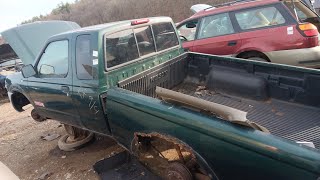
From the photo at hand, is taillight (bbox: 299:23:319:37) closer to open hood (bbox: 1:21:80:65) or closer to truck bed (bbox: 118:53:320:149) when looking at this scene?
truck bed (bbox: 118:53:320:149)

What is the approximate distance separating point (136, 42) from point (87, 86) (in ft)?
2.94

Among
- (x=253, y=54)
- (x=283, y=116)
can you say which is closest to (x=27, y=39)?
(x=253, y=54)

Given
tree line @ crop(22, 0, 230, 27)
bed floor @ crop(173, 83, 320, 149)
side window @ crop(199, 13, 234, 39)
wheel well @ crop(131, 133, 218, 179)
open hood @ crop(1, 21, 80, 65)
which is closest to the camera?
bed floor @ crop(173, 83, 320, 149)

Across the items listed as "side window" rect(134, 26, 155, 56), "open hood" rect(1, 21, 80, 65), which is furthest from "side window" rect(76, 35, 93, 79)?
→ "open hood" rect(1, 21, 80, 65)

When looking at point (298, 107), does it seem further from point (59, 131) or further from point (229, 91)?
point (59, 131)

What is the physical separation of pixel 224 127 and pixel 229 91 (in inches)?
75.3

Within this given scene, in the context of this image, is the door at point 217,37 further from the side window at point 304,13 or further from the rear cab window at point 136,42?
the rear cab window at point 136,42

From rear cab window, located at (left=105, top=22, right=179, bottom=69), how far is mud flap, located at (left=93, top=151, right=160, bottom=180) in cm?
110

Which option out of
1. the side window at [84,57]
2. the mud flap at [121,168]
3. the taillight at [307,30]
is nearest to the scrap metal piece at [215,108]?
the mud flap at [121,168]

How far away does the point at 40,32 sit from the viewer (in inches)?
318

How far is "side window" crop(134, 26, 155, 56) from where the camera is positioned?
4.03 m

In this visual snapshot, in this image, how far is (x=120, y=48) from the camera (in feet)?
12.4

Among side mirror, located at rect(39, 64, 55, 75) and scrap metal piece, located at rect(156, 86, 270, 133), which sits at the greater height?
scrap metal piece, located at rect(156, 86, 270, 133)

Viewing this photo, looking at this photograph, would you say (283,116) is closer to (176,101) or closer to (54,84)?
(176,101)
